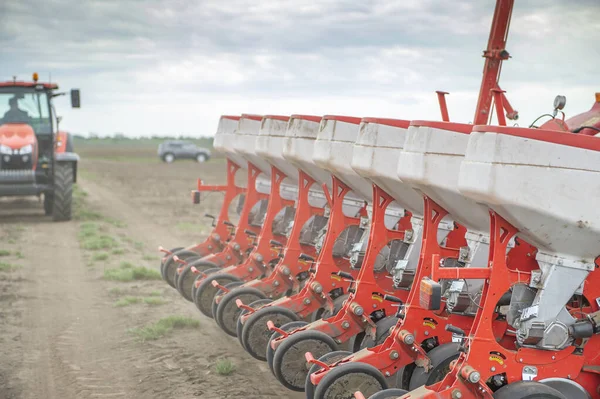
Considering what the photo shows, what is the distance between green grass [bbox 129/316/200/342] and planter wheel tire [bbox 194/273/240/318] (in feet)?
2.38

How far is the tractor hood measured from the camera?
19.9 m

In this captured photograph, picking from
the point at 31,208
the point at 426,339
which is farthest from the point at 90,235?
the point at 426,339

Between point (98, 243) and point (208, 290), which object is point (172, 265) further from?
point (98, 243)

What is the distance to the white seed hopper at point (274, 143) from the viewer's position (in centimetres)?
985

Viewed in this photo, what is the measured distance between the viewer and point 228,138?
1167cm

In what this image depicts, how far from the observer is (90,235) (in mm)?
19281

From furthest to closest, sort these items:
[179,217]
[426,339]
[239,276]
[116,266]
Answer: [179,217], [116,266], [239,276], [426,339]

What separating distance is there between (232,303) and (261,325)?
3.25 feet

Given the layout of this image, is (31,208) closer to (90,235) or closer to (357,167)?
(90,235)

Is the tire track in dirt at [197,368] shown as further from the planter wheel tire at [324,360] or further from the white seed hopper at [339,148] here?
the white seed hopper at [339,148]

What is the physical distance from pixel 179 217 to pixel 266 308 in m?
15.3

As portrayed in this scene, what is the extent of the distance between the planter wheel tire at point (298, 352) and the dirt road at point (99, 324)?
0.71m

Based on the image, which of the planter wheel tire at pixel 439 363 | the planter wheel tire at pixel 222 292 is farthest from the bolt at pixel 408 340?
the planter wheel tire at pixel 222 292

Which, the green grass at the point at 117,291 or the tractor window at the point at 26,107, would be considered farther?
the tractor window at the point at 26,107
